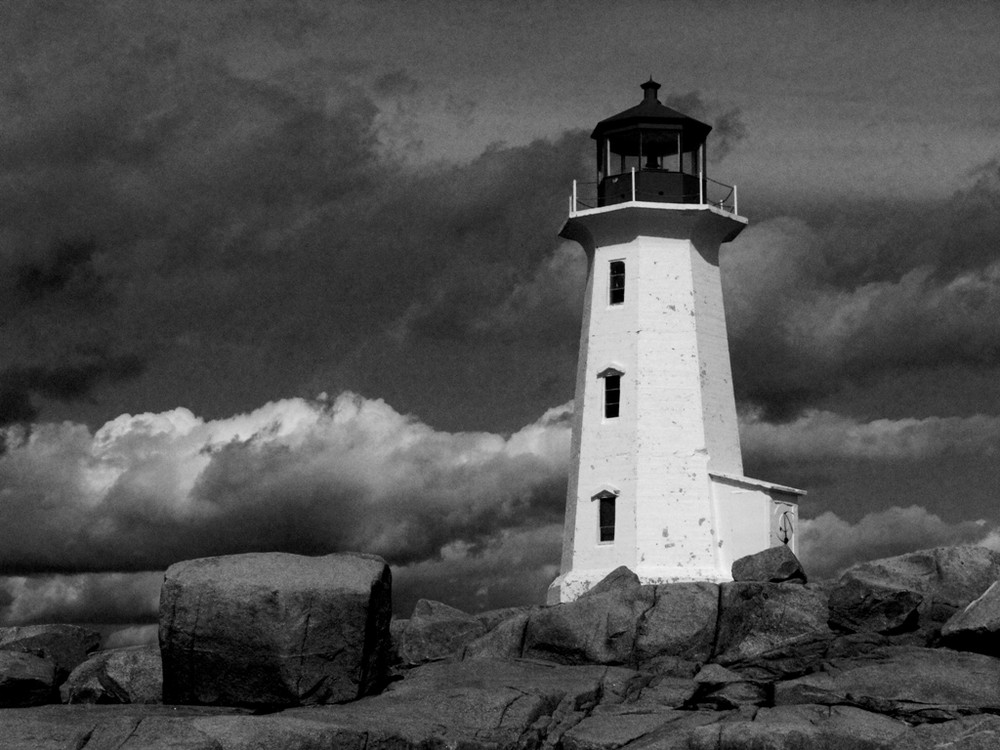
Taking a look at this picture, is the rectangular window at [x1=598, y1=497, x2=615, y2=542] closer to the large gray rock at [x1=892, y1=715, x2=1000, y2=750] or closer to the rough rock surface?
the rough rock surface

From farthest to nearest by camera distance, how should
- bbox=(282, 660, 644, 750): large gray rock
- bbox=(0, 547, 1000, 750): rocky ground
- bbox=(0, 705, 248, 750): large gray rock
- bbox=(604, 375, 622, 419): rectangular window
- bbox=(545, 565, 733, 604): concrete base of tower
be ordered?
bbox=(604, 375, 622, 419): rectangular window, bbox=(545, 565, 733, 604): concrete base of tower, bbox=(0, 547, 1000, 750): rocky ground, bbox=(282, 660, 644, 750): large gray rock, bbox=(0, 705, 248, 750): large gray rock

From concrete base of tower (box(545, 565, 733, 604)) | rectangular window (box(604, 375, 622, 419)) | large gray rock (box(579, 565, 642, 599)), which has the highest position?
rectangular window (box(604, 375, 622, 419))

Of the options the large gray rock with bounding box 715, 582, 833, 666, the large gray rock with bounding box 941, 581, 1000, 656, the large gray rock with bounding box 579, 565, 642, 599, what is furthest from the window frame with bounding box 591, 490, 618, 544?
the large gray rock with bounding box 941, 581, 1000, 656

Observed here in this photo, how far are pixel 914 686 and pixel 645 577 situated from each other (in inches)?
536

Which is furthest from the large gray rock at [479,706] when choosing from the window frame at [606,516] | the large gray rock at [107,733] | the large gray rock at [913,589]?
the window frame at [606,516]

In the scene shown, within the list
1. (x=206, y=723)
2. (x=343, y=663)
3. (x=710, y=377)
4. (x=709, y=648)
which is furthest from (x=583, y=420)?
(x=206, y=723)

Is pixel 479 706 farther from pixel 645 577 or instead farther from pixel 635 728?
pixel 645 577

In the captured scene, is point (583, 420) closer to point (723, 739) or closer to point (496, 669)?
point (496, 669)

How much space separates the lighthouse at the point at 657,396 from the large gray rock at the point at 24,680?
15661 mm

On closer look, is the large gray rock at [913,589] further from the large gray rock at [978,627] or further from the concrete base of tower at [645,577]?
the concrete base of tower at [645,577]

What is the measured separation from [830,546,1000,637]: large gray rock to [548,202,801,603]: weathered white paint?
773 centimetres

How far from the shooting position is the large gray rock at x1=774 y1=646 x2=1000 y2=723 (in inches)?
1005

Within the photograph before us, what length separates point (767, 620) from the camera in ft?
95.5

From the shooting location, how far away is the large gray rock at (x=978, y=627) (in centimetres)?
2723
